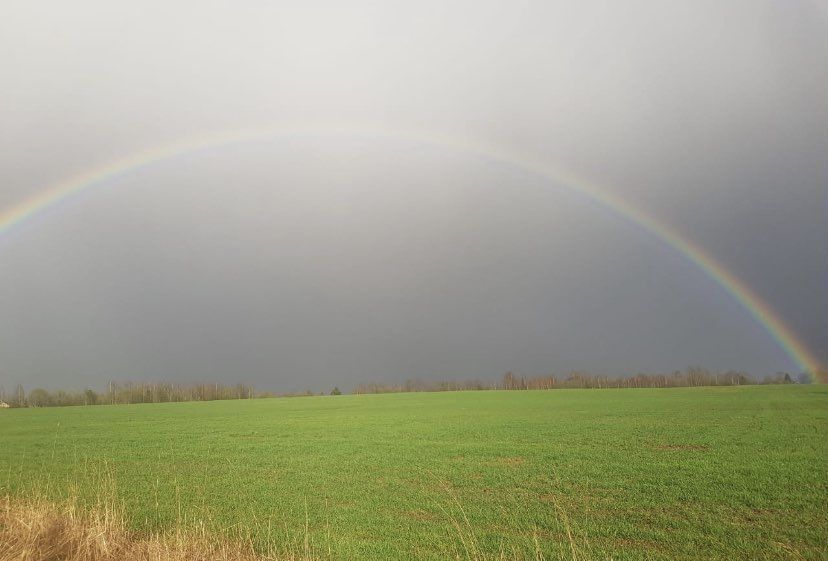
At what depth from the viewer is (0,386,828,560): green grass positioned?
10352 mm

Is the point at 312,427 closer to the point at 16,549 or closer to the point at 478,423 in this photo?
the point at 478,423

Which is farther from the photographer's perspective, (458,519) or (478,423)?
(478,423)

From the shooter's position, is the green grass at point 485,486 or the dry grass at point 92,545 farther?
the green grass at point 485,486

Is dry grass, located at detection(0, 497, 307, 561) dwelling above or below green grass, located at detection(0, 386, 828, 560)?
above

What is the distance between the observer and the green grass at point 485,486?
408 inches

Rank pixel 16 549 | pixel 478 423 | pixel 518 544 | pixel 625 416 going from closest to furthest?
pixel 16 549 → pixel 518 544 → pixel 478 423 → pixel 625 416

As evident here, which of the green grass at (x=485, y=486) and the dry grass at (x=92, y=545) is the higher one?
the dry grass at (x=92, y=545)

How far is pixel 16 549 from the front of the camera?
8.37 meters

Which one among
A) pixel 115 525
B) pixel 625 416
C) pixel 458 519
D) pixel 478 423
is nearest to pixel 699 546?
pixel 458 519

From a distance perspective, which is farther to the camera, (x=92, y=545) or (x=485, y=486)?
(x=485, y=486)

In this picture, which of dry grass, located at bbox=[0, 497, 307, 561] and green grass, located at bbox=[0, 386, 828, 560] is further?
green grass, located at bbox=[0, 386, 828, 560]

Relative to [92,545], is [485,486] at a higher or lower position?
lower

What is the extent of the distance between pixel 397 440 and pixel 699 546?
719 inches

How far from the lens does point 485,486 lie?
604 inches
